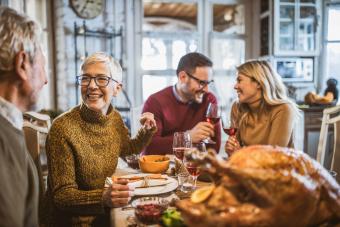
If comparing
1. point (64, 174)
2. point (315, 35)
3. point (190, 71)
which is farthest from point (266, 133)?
point (315, 35)

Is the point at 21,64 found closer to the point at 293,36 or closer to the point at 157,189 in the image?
the point at 157,189

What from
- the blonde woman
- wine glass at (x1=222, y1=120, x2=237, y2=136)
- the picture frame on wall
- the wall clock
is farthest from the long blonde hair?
the wall clock

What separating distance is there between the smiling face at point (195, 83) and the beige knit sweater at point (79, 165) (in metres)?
0.89

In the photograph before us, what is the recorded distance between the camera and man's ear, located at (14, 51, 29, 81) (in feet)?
3.03

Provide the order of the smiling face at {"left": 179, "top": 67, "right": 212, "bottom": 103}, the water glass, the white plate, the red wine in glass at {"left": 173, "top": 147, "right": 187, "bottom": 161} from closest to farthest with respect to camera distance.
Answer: the white plate → the water glass → the red wine in glass at {"left": 173, "top": 147, "right": 187, "bottom": 161} → the smiling face at {"left": 179, "top": 67, "right": 212, "bottom": 103}

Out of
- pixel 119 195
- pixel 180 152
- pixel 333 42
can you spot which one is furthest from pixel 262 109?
pixel 333 42

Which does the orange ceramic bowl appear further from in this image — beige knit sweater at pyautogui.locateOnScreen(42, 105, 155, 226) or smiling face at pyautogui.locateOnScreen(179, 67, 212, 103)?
smiling face at pyautogui.locateOnScreen(179, 67, 212, 103)

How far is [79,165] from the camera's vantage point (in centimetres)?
145

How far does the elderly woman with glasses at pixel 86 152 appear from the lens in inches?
50.7

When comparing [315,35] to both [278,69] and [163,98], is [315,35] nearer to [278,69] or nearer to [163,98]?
[278,69]

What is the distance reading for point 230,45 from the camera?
5180 mm

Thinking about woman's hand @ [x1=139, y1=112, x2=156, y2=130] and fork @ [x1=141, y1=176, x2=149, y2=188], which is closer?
fork @ [x1=141, y1=176, x2=149, y2=188]

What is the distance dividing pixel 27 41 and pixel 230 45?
14.8 ft

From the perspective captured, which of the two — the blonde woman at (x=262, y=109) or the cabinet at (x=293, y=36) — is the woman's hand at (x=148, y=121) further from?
the cabinet at (x=293, y=36)
